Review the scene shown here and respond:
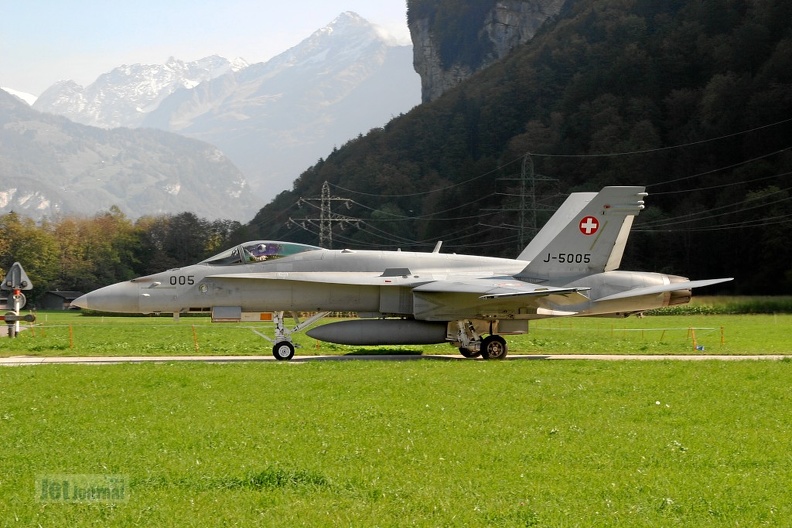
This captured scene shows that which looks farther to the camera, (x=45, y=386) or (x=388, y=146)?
(x=388, y=146)

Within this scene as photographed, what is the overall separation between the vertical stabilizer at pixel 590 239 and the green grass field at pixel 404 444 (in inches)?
205

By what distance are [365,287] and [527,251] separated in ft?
18.9

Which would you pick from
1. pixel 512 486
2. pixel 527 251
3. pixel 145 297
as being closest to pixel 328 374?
pixel 145 297

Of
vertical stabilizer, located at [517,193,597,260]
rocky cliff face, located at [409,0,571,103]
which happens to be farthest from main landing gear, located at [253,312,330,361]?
rocky cliff face, located at [409,0,571,103]

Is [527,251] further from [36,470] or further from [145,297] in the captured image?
[36,470]

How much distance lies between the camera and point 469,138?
341 ft

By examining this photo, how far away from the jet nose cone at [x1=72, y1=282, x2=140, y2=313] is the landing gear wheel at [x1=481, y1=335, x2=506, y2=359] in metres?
8.39

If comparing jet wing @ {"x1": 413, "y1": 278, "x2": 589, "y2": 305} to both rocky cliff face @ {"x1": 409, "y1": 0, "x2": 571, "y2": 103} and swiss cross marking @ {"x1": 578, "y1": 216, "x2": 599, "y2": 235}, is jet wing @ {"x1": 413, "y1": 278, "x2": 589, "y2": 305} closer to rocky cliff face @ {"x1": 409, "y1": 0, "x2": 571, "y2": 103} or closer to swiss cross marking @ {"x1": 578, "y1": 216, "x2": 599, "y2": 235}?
swiss cross marking @ {"x1": 578, "y1": 216, "x2": 599, "y2": 235}

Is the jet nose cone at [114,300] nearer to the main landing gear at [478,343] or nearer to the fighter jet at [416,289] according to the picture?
the fighter jet at [416,289]

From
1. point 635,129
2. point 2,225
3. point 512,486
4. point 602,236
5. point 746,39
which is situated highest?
point 746,39

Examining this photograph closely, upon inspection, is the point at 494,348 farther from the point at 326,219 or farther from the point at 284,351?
the point at 326,219

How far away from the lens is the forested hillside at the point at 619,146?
206 ft

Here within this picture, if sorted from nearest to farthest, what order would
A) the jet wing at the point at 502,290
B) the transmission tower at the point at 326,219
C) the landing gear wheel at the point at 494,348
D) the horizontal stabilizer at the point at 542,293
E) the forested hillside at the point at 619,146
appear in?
the horizontal stabilizer at the point at 542,293, the jet wing at the point at 502,290, the landing gear wheel at the point at 494,348, the transmission tower at the point at 326,219, the forested hillside at the point at 619,146

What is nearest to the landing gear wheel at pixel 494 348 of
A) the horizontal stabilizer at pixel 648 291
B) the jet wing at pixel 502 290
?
the jet wing at pixel 502 290
